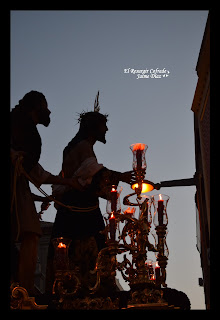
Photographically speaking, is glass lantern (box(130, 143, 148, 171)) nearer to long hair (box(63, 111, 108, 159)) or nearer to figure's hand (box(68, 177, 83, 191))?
figure's hand (box(68, 177, 83, 191))

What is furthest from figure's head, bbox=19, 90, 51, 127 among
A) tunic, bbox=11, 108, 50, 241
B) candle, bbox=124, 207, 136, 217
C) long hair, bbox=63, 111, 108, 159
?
candle, bbox=124, 207, 136, 217

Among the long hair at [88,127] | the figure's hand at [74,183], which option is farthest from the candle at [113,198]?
the long hair at [88,127]

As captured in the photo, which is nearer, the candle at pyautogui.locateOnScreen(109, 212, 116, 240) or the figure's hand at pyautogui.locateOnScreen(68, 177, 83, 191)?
the candle at pyautogui.locateOnScreen(109, 212, 116, 240)

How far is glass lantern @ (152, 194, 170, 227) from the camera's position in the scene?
5.38 m

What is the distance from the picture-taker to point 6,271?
3.06m

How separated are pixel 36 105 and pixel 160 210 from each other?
2.29 m

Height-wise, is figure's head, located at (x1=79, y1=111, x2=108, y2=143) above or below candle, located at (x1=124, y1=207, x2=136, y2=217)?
above

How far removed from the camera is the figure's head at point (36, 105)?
6176mm

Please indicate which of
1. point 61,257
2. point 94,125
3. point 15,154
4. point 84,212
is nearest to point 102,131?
point 94,125

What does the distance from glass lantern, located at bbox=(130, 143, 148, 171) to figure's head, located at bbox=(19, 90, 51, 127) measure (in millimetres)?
1430

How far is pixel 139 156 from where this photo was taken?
5.66 m

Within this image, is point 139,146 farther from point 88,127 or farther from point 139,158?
point 88,127

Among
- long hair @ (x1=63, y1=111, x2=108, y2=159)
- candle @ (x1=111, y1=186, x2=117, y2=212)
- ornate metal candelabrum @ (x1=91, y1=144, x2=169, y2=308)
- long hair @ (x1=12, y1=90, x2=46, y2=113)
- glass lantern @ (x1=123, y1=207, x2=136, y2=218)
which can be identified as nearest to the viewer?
ornate metal candelabrum @ (x1=91, y1=144, x2=169, y2=308)
